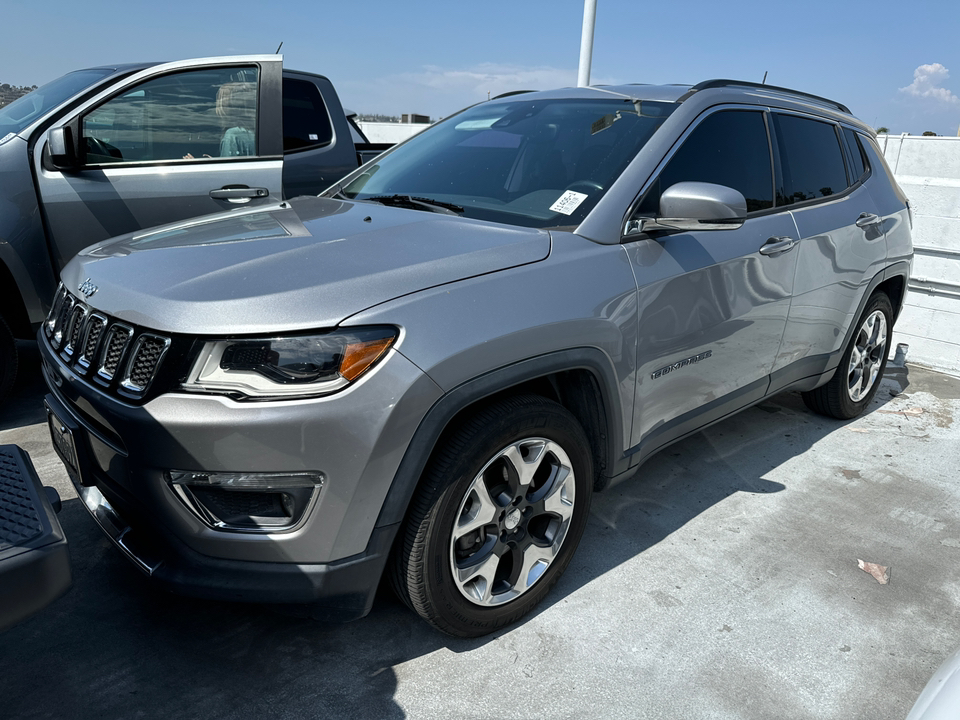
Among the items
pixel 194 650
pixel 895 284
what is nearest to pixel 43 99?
pixel 194 650

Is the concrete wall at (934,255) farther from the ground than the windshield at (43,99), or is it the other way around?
the windshield at (43,99)

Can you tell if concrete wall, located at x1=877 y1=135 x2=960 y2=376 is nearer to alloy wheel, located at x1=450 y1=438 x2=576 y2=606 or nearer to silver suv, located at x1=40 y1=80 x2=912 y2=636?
silver suv, located at x1=40 y1=80 x2=912 y2=636

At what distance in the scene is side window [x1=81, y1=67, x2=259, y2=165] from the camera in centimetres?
428

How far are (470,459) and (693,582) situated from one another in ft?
4.11

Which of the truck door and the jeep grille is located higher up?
the truck door

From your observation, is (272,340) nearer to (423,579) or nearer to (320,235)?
(320,235)

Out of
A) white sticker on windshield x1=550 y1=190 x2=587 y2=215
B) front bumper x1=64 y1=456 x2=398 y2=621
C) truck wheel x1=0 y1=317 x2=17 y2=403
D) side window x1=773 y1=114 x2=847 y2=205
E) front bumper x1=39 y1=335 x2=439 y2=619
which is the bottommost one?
truck wheel x1=0 y1=317 x2=17 y2=403

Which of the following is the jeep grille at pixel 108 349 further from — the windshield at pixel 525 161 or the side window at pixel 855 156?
the side window at pixel 855 156

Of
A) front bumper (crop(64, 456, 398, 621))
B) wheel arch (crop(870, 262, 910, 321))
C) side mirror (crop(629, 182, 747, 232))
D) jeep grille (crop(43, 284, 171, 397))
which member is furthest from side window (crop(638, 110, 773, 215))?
jeep grille (crop(43, 284, 171, 397))

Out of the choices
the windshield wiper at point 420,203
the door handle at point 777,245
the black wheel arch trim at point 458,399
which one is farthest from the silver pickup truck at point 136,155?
the door handle at point 777,245

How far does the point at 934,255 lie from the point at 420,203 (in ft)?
15.3

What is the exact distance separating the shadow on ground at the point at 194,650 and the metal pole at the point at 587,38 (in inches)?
271

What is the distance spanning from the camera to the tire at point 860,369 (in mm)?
4293

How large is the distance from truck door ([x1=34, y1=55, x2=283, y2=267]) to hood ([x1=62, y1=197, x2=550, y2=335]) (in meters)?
1.35
